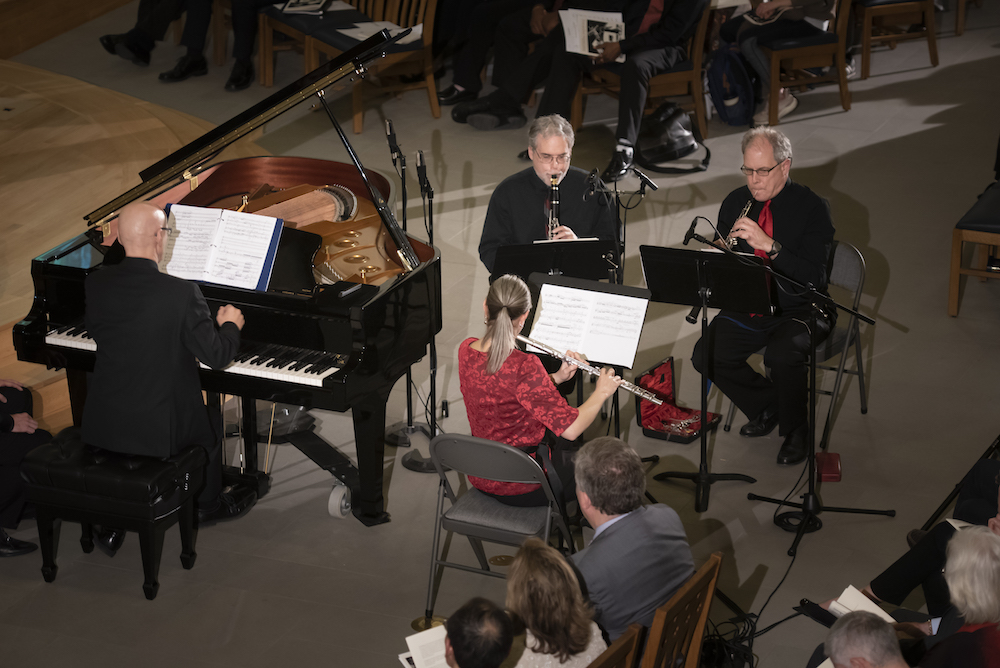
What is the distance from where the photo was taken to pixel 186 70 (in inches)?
362

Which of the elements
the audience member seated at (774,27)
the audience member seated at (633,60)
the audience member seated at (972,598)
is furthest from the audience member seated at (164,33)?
the audience member seated at (972,598)

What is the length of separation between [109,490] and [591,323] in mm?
1770

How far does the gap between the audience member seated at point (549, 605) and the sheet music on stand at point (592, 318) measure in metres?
1.32

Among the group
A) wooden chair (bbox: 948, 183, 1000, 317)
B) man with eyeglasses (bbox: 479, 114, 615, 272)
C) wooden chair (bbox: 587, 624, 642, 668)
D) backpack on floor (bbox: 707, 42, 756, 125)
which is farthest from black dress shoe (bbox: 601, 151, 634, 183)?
wooden chair (bbox: 587, 624, 642, 668)

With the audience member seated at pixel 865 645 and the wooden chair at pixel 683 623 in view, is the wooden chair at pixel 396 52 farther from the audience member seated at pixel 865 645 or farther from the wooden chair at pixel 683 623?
the audience member seated at pixel 865 645

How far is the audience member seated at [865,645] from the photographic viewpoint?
2498mm

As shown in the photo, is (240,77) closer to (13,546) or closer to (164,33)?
(164,33)

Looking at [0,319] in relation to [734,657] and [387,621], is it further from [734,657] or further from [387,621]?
[734,657]

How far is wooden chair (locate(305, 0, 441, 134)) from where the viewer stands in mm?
7922

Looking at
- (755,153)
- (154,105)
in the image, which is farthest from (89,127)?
(755,153)

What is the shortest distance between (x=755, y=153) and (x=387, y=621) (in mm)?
2353

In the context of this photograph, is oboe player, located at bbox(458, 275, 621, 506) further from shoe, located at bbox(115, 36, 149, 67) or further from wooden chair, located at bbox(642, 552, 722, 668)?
shoe, located at bbox(115, 36, 149, 67)

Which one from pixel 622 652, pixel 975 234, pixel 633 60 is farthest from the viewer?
pixel 633 60

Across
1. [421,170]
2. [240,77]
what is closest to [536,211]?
[421,170]
